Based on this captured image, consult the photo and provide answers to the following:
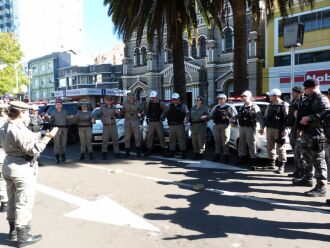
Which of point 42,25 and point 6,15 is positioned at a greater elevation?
point 6,15

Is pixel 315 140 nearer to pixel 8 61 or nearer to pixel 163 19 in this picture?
pixel 163 19

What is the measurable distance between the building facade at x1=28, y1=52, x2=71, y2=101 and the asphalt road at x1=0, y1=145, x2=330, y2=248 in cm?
6689

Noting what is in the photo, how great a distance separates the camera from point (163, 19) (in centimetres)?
1533

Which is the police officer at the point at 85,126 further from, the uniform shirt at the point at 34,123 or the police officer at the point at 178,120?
the police officer at the point at 178,120

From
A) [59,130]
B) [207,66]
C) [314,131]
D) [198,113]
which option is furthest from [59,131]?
[207,66]

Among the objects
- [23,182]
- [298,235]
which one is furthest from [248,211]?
[23,182]

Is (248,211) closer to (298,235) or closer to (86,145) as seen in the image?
(298,235)

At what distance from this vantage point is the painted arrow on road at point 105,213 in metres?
5.50

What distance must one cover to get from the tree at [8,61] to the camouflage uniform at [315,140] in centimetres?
3840

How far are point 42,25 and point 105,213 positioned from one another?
102670mm

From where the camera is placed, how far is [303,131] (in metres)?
6.84

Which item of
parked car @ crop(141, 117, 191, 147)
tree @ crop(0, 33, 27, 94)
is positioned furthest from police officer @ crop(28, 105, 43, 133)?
tree @ crop(0, 33, 27, 94)

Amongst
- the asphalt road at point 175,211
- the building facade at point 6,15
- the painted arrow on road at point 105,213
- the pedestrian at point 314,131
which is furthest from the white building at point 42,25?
the pedestrian at point 314,131

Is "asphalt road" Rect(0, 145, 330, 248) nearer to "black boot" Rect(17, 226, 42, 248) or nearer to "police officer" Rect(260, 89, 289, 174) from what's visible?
"black boot" Rect(17, 226, 42, 248)
